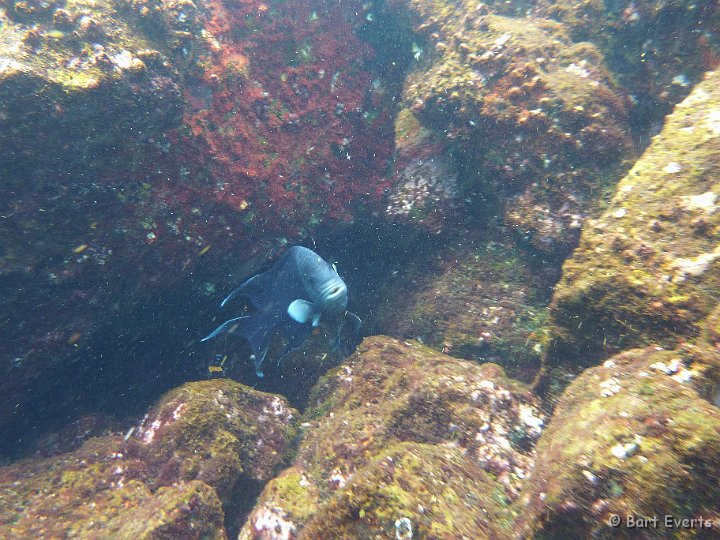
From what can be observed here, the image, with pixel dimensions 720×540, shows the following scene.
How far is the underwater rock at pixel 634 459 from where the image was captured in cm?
168

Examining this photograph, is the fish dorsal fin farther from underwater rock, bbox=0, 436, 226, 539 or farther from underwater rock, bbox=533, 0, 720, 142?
underwater rock, bbox=533, 0, 720, 142

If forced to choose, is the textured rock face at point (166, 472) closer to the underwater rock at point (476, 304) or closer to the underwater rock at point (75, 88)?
the underwater rock at point (476, 304)

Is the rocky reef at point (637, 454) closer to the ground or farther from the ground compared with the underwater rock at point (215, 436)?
farther from the ground

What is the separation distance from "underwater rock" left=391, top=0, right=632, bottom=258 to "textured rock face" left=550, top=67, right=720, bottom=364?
102 cm

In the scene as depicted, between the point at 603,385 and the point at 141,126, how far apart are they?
4.83 meters

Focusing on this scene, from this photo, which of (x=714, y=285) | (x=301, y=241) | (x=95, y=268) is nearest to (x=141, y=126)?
(x=95, y=268)

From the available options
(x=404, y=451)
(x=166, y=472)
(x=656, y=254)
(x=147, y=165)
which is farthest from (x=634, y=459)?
(x=147, y=165)

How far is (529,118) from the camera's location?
460cm

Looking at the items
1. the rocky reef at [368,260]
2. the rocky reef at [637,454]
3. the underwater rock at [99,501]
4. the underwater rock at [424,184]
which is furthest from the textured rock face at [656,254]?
the underwater rock at [99,501]

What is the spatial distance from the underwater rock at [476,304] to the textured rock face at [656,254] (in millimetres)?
1095

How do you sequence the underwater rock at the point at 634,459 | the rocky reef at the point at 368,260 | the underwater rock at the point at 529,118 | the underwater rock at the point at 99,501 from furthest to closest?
the underwater rock at the point at 529,118
the underwater rock at the point at 99,501
the rocky reef at the point at 368,260
the underwater rock at the point at 634,459

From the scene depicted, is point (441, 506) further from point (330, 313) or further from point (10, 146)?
point (10, 146)

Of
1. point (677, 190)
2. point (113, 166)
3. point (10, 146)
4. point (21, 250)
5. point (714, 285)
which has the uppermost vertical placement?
point (10, 146)

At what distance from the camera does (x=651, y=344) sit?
278cm
